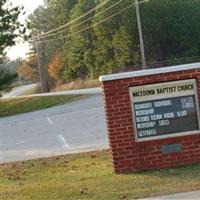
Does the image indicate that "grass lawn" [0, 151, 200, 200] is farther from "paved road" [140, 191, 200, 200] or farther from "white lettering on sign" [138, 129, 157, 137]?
"white lettering on sign" [138, 129, 157, 137]

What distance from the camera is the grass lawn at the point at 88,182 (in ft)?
29.8

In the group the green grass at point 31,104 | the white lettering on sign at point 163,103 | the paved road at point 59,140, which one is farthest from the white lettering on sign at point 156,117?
the green grass at point 31,104

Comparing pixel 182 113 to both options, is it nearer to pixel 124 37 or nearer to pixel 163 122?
pixel 163 122

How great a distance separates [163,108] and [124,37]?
61.1m

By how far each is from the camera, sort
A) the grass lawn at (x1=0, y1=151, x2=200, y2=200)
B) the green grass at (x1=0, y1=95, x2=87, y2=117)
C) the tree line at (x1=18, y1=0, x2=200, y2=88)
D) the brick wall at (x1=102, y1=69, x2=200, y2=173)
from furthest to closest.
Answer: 1. the tree line at (x1=18, y1=0, x2=200, y2=88)
2. the green grass at (x1=0, y1=95, x2=87, y2=117)
3. the brick wall at (x1=102, y1=69, x2=200, y2=173)
4. the grass lawn at (x1=0, y1=151, x2=200, y2=200)

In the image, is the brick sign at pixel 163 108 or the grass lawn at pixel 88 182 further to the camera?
the brick sign at pixel 163 108

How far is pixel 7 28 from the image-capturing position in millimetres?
44125

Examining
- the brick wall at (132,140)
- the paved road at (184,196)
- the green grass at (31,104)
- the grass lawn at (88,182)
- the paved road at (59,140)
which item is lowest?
the green grass at (31,104)

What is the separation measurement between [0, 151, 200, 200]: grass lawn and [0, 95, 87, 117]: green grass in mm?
28780

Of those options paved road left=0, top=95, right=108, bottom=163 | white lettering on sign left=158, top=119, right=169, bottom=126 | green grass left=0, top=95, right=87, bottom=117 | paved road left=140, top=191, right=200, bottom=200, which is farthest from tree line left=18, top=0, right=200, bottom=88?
paved road left=140, top=191, right=200, bottom=200

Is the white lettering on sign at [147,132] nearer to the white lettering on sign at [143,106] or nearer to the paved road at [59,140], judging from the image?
the white lettering on sign at [143,106]

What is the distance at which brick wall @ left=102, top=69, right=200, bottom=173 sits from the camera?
10781mm

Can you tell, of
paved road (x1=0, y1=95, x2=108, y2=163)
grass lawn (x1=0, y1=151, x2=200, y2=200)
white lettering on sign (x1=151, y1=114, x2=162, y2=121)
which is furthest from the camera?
paved road (x1=0, y1=95, x2=108, y2=163)

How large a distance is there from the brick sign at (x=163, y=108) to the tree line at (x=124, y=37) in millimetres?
50948
